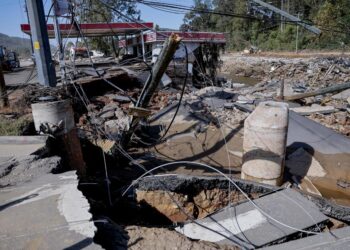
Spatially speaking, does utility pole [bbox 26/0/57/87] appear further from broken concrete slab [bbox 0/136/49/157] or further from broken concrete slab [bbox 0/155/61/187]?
broken concrete slab [bbox 0/155/61/187]

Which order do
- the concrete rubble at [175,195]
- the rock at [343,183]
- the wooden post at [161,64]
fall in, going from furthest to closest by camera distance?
the rock at [343,183], the wooden post at [161,64], the concrete rubble at [175,195]

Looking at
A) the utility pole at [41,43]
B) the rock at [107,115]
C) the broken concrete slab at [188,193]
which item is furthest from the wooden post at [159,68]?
the rock at [107,115]

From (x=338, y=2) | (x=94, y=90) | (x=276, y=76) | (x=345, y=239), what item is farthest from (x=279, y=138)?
(x=338, y=2)

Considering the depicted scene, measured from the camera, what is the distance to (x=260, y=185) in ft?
13.4

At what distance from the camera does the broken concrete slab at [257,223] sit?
3.15m

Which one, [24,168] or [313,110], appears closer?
[24,168]

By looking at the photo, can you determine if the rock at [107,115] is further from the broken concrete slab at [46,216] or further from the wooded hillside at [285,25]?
the wooded hillside at [285,25]

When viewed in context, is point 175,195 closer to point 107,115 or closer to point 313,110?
point 107,115

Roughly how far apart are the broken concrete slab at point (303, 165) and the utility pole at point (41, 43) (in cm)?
580

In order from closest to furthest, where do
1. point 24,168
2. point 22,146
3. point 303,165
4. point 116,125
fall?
point 24,168 < point 22,146 < point 303,165 < point 116,125

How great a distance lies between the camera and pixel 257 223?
336cm

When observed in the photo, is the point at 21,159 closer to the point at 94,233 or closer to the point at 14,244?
the point at 14,244

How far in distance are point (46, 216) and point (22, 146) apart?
2.13 metres

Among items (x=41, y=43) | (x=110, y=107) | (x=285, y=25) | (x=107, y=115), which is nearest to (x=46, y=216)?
(x=41, y=43)
